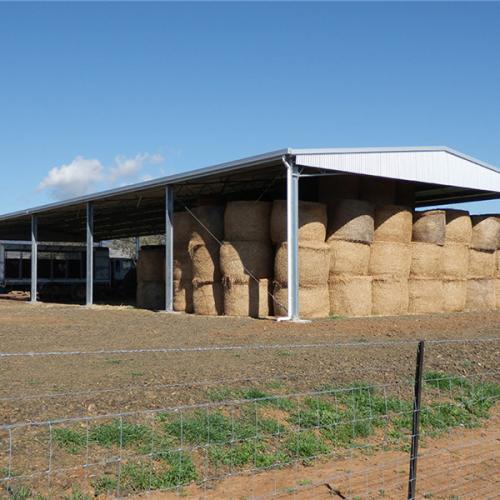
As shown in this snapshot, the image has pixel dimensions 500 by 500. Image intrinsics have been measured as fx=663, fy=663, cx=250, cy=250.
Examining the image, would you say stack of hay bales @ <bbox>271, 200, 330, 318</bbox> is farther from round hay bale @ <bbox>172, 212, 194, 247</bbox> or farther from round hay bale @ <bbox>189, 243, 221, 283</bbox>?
round hay bale @ <bbox>172, 212, 194, 247</bbox>

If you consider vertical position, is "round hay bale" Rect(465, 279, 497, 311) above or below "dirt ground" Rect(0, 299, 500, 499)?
above

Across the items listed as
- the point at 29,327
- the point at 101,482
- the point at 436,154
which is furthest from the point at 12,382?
the point at 436,154

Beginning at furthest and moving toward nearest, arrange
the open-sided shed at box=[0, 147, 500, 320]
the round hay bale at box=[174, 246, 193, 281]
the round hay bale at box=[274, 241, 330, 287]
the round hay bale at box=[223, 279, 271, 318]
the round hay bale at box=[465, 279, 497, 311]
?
the round hay bale at box=[465, 279, 497, 311]
the round hay bale at box=[174, 246, 193, 281]
the round hay bale at box=[223, 279, 271, 318]
the round hay bale at box=[274, 241, 330, 287]
the open-sided shed at box=[0, 147, 500, 320]

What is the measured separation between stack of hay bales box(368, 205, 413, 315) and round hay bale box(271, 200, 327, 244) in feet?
6.25

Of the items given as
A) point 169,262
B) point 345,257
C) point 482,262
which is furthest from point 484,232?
point 169,262

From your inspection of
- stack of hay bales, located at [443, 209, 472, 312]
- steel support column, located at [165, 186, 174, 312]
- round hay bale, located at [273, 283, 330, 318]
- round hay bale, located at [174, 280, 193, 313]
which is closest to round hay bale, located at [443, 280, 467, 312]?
stack of hay bales, located at [443, 209, 472, 312]

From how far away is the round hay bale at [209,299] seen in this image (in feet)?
59.3

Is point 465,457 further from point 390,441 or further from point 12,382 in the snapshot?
point 12,382

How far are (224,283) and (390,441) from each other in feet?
36.5

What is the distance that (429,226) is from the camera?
62.0 ft

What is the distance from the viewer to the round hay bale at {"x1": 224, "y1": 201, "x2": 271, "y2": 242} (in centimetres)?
1736

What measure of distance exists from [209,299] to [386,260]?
4.97 meters

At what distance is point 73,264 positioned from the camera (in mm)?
36156

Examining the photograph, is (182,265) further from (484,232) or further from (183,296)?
(484,232)
